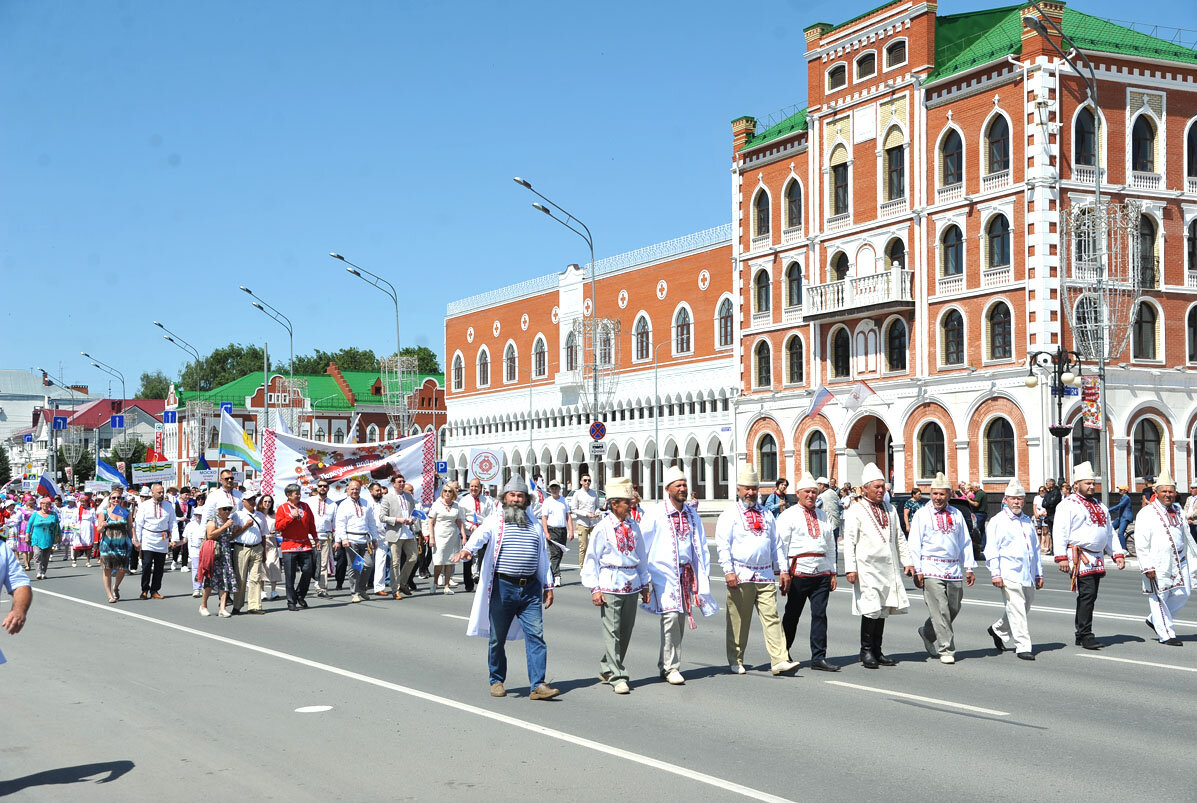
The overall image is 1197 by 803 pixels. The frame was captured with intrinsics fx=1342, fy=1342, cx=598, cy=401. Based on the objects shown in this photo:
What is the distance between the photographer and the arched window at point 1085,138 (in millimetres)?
41531

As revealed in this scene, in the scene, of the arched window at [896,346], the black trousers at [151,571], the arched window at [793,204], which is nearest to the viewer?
the black trousers at [151,571]

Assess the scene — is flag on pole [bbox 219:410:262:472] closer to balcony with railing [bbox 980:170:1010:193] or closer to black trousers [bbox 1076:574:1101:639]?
black trousers [bbox 1076:574:1101:639]

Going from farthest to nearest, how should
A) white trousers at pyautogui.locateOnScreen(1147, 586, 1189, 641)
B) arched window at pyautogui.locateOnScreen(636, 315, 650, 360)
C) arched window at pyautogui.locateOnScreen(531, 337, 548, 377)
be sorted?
arched window at pyautogui.locateOnScreen(531, 337, 548, 377) < arched window at pyautogui.locateOnScreen(636, 315, 650, 360) < white trousers at pyautogui.locateOnScreen(1147, 586, 1189, 641)

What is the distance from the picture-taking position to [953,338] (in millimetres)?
44312

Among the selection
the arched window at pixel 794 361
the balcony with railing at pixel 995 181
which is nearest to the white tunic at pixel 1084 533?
the balcony with railing at pixel 995 181

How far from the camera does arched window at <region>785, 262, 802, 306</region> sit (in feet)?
168

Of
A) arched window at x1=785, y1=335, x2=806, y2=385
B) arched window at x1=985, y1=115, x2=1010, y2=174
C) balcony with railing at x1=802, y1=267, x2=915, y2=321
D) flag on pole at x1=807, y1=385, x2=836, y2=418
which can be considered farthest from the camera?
arched window at x1=785, y1=335, x2=806, y2=385

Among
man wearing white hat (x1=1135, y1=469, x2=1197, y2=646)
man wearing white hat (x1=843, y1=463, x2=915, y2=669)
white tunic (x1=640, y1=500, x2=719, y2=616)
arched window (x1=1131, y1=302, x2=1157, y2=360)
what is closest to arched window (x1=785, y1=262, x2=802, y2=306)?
arched window (x1=1131, y1=302, x2=1157, y2=360)

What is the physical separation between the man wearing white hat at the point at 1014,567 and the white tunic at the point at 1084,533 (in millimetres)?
746

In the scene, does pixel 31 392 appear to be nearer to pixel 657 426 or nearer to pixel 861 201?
pixel 657 426

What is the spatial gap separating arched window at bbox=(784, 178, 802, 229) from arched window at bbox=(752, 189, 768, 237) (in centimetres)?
138

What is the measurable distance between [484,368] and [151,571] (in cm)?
5921

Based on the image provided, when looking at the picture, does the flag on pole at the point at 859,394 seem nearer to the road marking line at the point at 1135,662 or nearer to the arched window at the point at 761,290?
the arched window at the point at 761,290

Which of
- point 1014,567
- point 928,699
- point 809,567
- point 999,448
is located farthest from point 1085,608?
point 999,448
